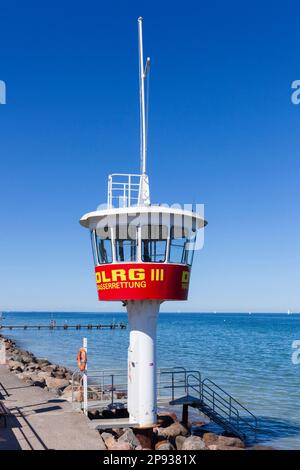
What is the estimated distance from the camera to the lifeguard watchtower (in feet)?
54.1

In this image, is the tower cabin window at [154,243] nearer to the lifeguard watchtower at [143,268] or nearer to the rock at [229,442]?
the lifeguard watchtower at [143,268]

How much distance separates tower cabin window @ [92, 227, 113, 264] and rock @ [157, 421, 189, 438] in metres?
6.58

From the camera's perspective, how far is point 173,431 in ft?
61.1

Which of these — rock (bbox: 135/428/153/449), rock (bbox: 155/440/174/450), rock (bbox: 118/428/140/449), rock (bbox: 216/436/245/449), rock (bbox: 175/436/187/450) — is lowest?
rock (bbox: 216/436/245/449)

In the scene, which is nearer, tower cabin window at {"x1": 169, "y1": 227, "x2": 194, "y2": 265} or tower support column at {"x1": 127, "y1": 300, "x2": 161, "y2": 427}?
tower support column at {"x1": 127, "y1": 300, "x2": 161, "y2": 427}

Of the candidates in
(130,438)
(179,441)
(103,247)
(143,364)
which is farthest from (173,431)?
(103,247)

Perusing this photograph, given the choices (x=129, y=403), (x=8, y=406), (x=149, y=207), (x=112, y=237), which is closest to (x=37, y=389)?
(x=8, y=406)

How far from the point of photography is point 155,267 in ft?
54.1

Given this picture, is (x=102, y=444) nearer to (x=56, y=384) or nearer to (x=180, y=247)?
(x=180, y=247)

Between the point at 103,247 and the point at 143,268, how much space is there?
5.85 feet

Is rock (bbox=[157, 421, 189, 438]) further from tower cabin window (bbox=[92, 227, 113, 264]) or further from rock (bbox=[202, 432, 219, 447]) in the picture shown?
tower cabin window (bbox=[92, 227, 113, 264])

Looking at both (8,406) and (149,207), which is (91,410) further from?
(149,207)

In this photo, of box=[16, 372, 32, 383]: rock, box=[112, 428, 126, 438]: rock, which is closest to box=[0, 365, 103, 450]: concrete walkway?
box=[112, 428, 126, 438]: rock

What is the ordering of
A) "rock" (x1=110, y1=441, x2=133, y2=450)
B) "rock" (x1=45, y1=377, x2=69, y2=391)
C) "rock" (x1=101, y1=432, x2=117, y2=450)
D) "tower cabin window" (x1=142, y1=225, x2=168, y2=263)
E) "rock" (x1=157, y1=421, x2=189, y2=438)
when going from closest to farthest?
1. "rock" (x1=110, y1=441, x2=133, y2=450)
2. "rock" (x1=101, y1=432, x2=117, y2=450)
3. "tower cabin window" (x1=142, y1=225, x2=168, y2=263)
4. "rock" (x1=157, y1=421, x2=189, y2=438)
5. "rock" (x1=45, y1=377, x2=69, y2=391)
